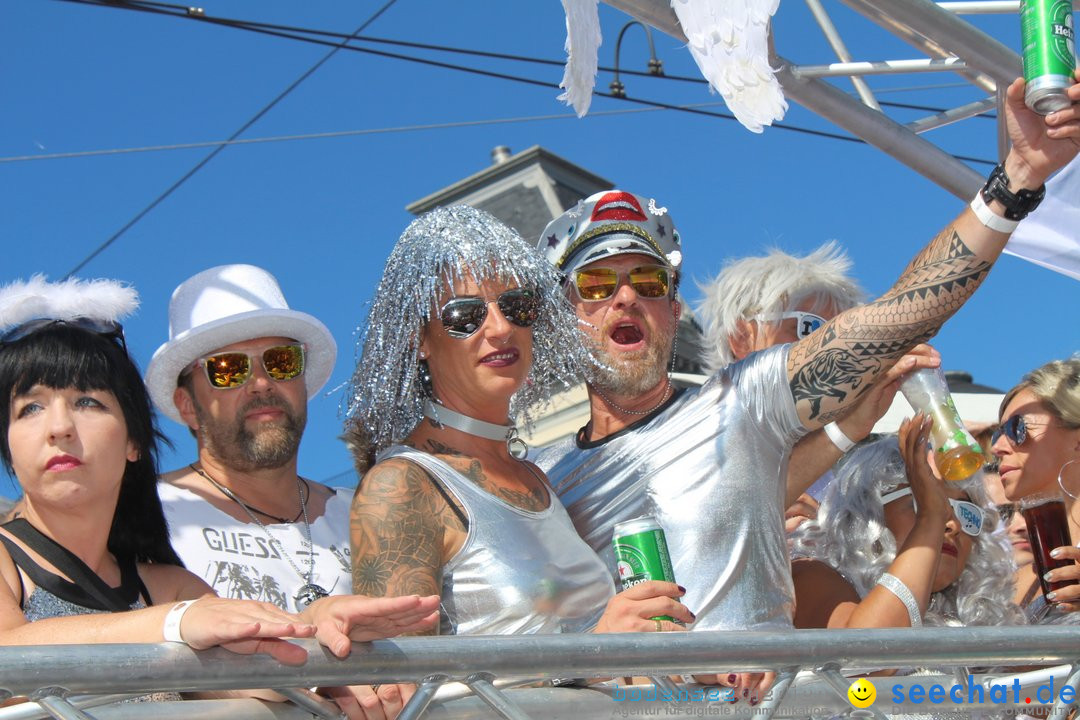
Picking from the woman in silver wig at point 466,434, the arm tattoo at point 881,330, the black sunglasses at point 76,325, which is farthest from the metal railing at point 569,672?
the black sunglasses at point 76,325

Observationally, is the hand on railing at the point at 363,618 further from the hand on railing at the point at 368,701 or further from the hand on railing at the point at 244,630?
the hand on railing at the point at 368,701

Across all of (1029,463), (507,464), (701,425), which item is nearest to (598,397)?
(701,425)

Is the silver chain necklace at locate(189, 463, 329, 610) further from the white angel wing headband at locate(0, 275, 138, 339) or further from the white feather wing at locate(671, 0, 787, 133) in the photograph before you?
the white feather wing at locate(671, 0, 787, 133)

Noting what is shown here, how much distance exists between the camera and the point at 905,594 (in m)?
2.89

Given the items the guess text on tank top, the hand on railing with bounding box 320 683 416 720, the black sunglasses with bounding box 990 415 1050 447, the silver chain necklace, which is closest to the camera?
the hand on railing with bounding box 320 683 416 720

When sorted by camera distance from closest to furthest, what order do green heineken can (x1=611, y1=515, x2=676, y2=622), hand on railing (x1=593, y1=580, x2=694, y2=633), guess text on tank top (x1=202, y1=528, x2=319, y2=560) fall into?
hand on railing (x1=593, y1=580, x2=694, y2=633), green heineken can (x1=611, y1=515, x2=676, y2=622), guess text on tank top (x1=202, y1=528, x2=319, y2=560)

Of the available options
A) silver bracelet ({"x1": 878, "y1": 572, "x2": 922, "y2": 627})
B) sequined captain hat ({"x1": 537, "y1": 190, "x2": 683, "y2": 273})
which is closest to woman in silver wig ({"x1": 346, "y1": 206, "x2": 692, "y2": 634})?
sequined captain hat ({"x1": 537, "y1": 190, "x2": 683, "y2": 273})

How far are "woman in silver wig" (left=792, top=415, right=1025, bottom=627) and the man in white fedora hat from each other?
48.3 inches

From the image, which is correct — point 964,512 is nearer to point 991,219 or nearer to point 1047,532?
point 1047,532

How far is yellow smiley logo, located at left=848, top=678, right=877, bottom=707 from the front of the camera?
2156 millimetres

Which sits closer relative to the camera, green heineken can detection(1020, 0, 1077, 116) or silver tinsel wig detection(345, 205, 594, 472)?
green heineken can detection(1020, 0, 1077, 116)

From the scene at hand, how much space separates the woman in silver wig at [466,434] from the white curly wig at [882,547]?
0.89 m

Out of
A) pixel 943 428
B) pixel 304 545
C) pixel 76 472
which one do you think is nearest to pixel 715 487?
pixel 943 428

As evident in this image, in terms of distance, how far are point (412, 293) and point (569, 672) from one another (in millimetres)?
1046
